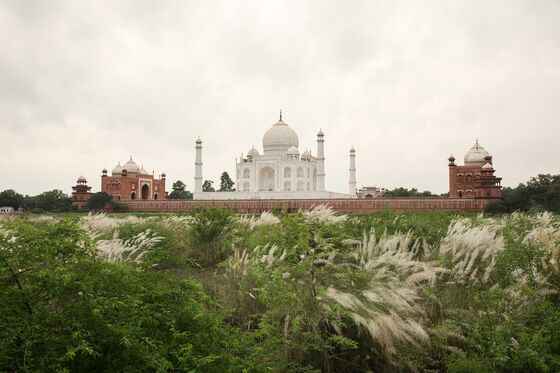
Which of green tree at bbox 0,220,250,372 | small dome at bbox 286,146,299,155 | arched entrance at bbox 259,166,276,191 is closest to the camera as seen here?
green tree at bbox 0,220,250,372

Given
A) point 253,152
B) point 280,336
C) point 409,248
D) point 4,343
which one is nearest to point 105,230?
point 409,248

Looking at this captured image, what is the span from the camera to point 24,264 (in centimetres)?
297

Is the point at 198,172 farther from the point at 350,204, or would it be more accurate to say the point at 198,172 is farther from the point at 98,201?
the point at 350,204

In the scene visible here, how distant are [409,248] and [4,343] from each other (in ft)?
16.5

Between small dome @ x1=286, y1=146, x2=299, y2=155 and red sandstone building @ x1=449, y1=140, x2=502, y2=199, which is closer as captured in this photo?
red sandstone building @ x1=449, y1=140, x2=502, y2=199

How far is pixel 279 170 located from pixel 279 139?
3.29m

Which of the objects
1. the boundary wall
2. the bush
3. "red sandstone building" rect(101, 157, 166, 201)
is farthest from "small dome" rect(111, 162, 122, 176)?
the bush

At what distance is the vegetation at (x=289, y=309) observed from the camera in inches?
106

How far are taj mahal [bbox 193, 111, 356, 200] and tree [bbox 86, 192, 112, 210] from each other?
6216 mm

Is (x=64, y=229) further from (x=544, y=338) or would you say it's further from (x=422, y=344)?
(x=544, y=338)

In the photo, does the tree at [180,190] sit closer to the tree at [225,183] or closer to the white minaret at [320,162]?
the tree at [225,183]

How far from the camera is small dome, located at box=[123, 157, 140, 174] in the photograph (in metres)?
45.9

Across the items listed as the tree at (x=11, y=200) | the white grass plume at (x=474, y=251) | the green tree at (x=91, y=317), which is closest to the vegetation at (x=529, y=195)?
the white grass plume at (x=474, y=251)

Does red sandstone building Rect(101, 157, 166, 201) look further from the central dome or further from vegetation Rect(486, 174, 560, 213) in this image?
vegetation Rect(486, 174, 560, 213)
